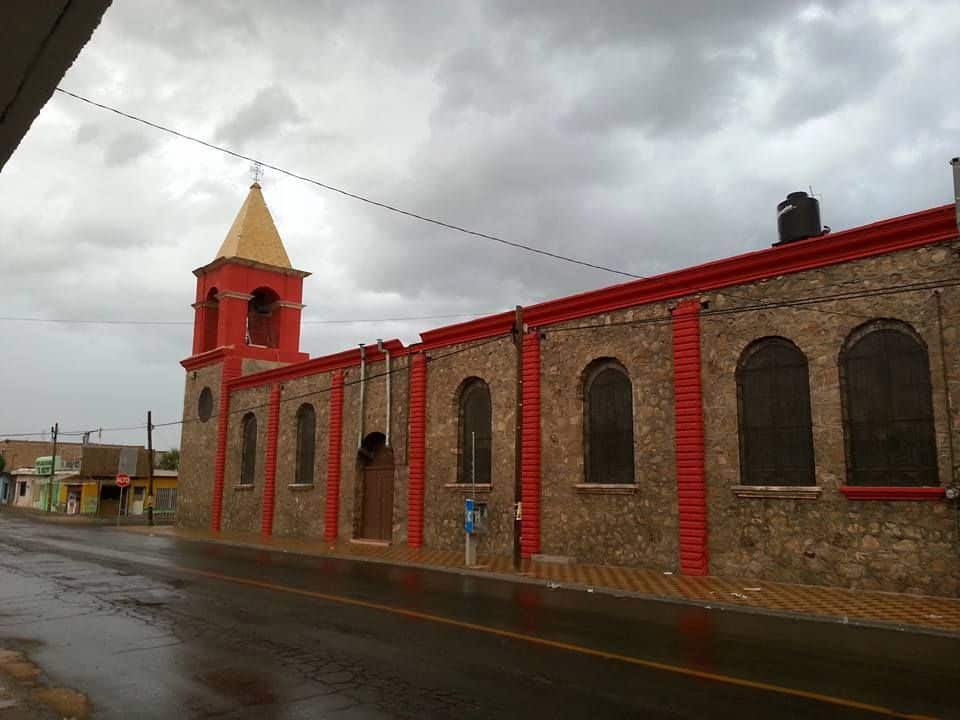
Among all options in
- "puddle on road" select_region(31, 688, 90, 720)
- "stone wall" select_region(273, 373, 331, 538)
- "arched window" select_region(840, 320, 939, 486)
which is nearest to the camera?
"puddle on road" select_region(31, 688, 90, 720)

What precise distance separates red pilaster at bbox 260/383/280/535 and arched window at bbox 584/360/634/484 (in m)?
15.3

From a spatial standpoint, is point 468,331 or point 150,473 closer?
point 468,331

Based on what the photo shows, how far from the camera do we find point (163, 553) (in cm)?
2041

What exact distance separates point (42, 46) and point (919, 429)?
1410 cm

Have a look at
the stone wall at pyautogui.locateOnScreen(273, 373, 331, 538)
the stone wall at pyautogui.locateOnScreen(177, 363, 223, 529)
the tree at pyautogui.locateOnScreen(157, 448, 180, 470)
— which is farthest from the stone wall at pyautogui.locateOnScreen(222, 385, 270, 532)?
the tree at pyautogui.locateOnScreen(157, 448, 180, 470)

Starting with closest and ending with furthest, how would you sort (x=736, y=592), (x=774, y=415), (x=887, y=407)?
(x=736, y=592) → (x=887, y=407) → (x=774, y=415)

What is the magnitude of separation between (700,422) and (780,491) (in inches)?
85.4

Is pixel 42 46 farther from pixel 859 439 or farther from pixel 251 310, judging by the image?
pixel 251 310

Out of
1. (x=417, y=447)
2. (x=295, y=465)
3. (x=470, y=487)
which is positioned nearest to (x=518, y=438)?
(x=470, y=487)

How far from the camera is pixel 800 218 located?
17047 millimetres

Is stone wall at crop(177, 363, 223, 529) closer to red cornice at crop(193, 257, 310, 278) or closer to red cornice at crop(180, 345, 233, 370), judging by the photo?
red cornice at crop(180, 345, 233, 370)

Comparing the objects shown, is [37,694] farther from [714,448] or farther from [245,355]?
[245,355]

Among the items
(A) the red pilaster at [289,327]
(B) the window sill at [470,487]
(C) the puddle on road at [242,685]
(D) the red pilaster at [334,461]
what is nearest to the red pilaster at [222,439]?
(A) the red pilaster at [289,327]

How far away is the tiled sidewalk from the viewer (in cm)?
1069
